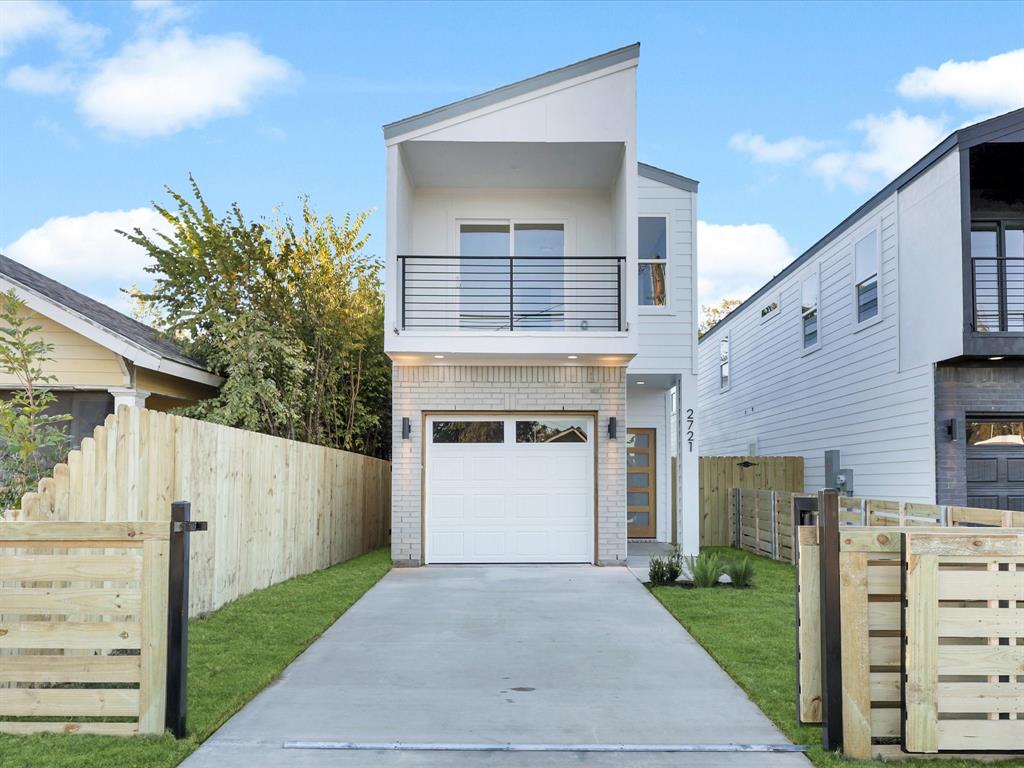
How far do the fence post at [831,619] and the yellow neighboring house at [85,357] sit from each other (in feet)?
31.4

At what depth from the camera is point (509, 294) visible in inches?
582

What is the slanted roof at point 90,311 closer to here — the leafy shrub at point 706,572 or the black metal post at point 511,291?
the black metal post at point 511,291

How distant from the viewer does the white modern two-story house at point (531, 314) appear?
13438 mm

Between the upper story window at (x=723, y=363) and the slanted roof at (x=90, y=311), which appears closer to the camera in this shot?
the slanted roof at (x=90, y=311)

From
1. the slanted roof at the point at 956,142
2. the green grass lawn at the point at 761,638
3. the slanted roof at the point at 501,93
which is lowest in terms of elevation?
the green grass lawn at the point at 761,638

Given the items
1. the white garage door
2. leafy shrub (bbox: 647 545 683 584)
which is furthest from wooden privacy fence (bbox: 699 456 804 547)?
leafy shrub (bbox: 647 545 683 584)

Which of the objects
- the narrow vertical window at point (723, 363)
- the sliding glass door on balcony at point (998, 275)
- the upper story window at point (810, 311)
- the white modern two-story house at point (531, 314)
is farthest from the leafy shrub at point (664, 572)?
the narrow vertical window at point (723, 363)

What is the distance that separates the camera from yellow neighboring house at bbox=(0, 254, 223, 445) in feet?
38.7

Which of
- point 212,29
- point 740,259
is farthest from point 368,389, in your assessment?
point 740,259

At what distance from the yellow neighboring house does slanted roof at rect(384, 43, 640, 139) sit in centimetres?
459

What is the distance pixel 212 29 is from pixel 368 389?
857 cm

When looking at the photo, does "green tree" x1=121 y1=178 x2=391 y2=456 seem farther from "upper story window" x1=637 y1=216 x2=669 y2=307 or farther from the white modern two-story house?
"upper story window" x1=637 y1=216 x2=669 y2=307

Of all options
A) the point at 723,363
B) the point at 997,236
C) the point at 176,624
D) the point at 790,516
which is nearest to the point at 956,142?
the point at 997,236

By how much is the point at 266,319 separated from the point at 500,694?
10.8m
